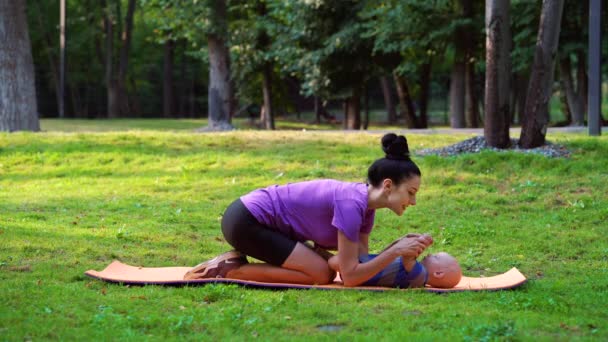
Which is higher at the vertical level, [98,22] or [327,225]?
[98,22]

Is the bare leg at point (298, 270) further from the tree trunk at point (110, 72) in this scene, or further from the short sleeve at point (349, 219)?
the tree trunk at point (110, 72)

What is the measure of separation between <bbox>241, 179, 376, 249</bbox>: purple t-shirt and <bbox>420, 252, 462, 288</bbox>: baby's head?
60 centimetres

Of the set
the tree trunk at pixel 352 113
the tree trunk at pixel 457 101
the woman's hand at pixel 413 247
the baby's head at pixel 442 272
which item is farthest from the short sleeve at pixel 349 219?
the tree trunk at pixel 352 113

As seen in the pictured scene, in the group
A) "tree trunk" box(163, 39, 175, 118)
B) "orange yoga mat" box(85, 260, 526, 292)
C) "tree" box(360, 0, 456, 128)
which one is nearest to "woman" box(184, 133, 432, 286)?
"orange yoga mat" box(85, 260, 526, 292)

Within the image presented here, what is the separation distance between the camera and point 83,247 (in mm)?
8625

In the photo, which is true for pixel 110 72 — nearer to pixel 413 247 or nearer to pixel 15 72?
pixel 15 72

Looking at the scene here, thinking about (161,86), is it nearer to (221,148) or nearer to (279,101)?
(279,101)

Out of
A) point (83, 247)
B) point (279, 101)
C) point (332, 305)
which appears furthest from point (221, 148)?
point (279, 101)

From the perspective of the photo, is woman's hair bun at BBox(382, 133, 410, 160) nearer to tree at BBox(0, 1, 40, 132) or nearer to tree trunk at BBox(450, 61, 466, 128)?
tree at BBox(0, 1, 40, 132)

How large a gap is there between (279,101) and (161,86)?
26359 mm

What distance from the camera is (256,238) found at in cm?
663

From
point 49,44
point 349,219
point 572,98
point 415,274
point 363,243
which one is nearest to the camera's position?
point 349,219

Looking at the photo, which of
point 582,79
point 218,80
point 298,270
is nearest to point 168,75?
point 218,80

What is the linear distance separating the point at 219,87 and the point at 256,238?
18.1 metres
